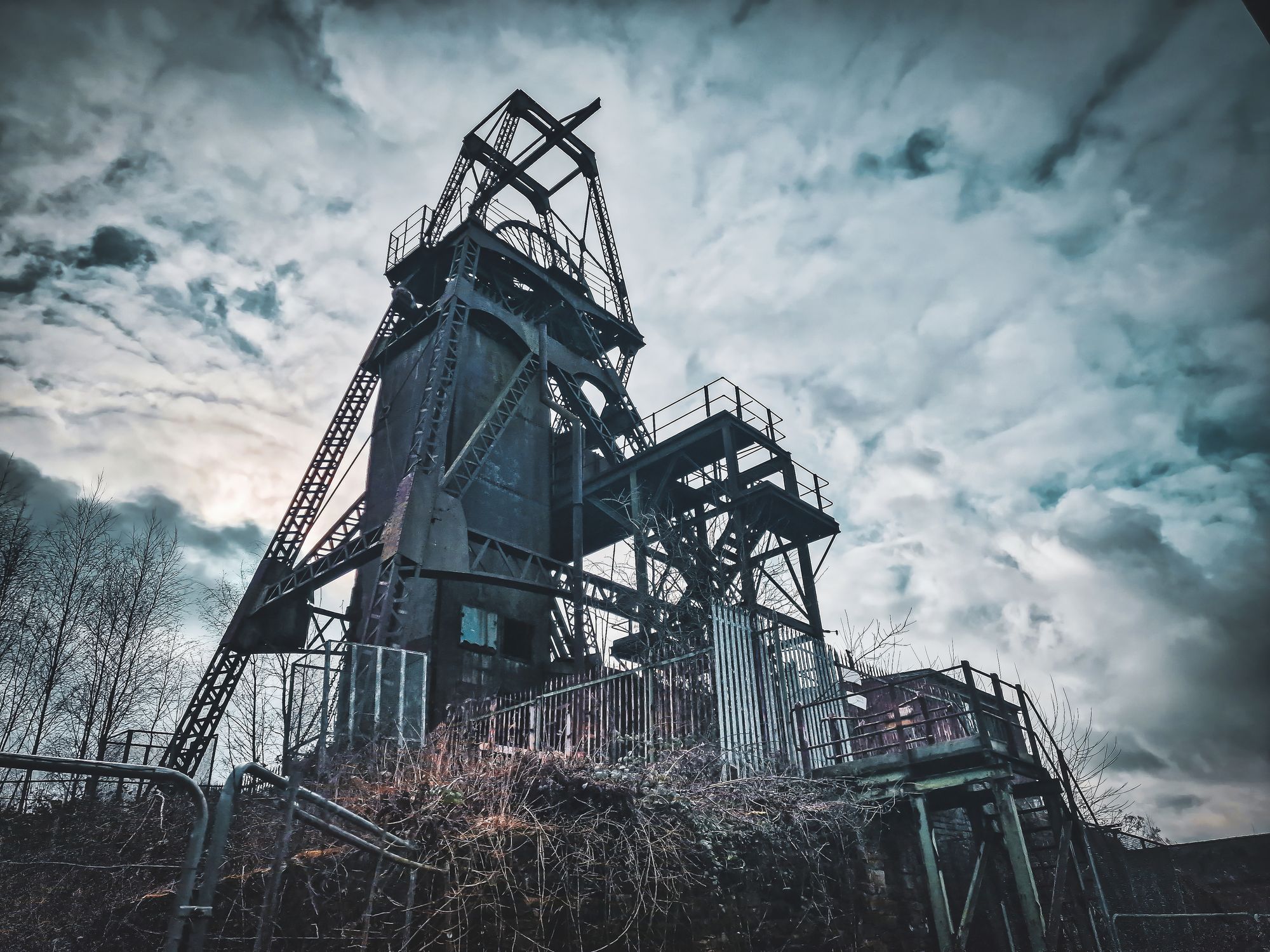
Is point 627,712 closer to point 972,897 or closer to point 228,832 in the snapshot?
point 972,897

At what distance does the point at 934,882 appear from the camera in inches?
336

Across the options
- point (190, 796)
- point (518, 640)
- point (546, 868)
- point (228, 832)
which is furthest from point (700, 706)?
point (518, 640)

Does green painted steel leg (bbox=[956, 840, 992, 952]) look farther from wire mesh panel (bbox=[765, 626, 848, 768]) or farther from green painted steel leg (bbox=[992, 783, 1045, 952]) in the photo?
wire mesh panel (bbox=[765, 626, 848, 768])

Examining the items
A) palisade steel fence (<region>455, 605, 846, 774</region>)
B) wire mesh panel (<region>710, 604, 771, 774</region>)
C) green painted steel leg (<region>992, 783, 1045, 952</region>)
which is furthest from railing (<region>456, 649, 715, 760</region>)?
green painted steel leg (<region>992, 783, 1045, 952</region>)

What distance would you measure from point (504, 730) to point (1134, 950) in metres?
11.5

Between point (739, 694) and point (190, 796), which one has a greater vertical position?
point (739, 694)

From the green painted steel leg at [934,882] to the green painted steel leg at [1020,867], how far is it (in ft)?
2.60

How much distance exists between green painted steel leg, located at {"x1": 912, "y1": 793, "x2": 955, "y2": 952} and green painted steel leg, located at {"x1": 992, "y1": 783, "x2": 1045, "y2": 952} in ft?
2.60

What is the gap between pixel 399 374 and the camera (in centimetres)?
1998

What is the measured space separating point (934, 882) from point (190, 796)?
26.6 ft

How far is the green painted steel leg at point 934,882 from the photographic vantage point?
834cm

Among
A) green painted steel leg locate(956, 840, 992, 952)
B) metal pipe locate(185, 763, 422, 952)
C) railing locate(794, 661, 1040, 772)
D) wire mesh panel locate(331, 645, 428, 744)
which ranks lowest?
green painted steel leg locate(956, 840, 992, 952)

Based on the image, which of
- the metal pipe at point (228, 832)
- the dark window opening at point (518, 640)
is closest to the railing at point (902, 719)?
the metal pipe at point (228, 832)

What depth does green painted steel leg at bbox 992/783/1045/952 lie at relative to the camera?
7.75 meters
